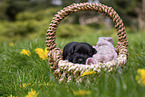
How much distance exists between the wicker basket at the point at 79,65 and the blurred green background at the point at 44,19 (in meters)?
2.64

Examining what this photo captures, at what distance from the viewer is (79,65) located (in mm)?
1211

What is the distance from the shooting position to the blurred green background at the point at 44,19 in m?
6.69

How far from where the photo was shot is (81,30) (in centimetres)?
772

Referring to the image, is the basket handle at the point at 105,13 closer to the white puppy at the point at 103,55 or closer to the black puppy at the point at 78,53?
the white puppy at the point at 103,55

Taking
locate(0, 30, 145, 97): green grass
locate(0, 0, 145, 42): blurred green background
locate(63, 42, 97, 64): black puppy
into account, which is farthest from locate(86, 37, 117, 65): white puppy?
locate(0, 0, 145, 42): blurred green background

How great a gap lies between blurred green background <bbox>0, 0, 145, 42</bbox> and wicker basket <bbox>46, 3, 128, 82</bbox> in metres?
2.64

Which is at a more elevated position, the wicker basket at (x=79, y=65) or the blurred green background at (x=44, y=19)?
the blurred green background at (x=44, y=19)

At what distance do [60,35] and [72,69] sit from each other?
17.4 feet

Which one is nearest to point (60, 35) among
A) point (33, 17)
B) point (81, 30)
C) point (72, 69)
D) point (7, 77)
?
point (81, 30)

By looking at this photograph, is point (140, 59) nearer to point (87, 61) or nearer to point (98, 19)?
point (87, 61)

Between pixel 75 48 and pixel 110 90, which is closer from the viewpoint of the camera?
pixel 110 90

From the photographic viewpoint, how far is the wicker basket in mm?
1183

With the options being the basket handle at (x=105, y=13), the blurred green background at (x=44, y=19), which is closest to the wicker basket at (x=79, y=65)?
the basket handle at (x=105, y=13)

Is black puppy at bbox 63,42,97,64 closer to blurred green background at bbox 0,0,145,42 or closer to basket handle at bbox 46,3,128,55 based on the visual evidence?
basket handle at bbox 46,3,128,55
